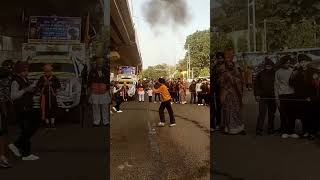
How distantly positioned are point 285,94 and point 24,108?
555 cm

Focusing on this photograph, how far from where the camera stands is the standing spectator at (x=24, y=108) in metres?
8.66

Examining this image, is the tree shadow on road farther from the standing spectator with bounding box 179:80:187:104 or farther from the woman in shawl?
the standing spectator with bounding box 179:80:187:104

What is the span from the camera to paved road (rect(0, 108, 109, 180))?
301 inches

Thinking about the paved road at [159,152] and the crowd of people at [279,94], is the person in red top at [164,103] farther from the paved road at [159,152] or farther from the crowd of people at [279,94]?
the crowd of people at [279,94]

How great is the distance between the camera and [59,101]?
51.2 feet

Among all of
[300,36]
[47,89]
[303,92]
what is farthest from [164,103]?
[300,36]

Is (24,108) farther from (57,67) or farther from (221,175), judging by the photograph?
(57,67)

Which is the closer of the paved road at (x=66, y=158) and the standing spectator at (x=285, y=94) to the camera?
the paved road at (x=66, y=158)

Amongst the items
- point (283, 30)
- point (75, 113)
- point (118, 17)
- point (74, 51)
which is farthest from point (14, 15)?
point (283, 30)

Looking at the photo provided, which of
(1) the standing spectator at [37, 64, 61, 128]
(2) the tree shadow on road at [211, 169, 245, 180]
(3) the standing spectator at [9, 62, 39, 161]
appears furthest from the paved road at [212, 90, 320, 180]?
(1) the standing spectator at [37, 64, 61, 128]

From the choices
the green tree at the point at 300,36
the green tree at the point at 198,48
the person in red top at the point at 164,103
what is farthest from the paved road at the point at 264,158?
the green tree at the point at 198,48

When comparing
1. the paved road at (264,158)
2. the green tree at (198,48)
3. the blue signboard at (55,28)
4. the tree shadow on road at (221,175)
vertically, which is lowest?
the tree shadow on road at (221,175)

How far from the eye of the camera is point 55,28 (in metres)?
23.5

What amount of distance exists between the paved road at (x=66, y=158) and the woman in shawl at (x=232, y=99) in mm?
2713
